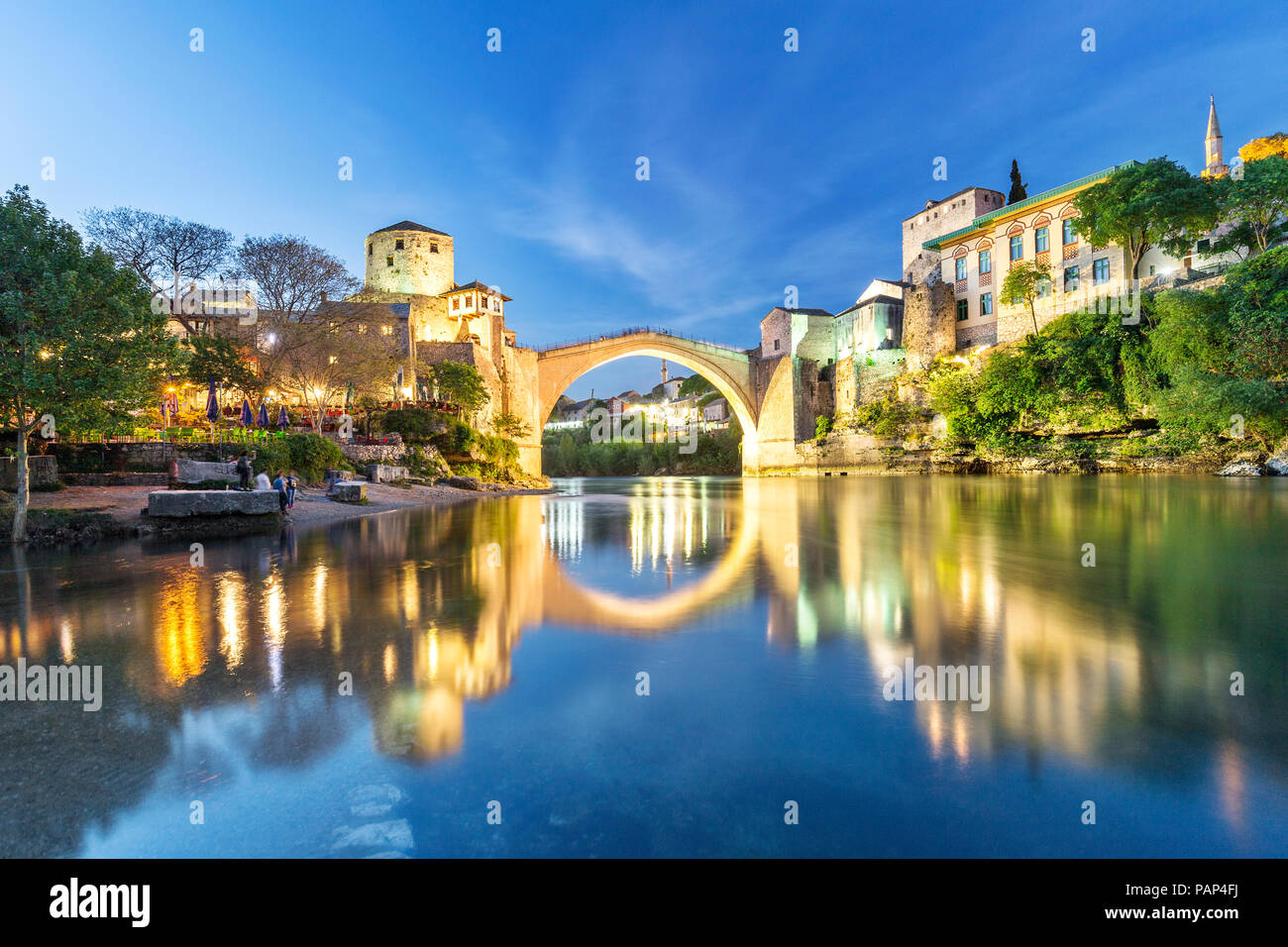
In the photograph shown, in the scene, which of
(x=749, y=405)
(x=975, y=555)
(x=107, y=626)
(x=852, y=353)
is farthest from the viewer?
(x=749, y=405)

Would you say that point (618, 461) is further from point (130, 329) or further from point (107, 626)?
point (107, 626)

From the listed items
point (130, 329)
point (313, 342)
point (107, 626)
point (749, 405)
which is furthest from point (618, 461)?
point (107, 626)

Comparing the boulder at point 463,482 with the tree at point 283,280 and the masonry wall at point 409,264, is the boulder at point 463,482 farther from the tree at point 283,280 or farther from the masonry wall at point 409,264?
the masonry wall at point 409,264

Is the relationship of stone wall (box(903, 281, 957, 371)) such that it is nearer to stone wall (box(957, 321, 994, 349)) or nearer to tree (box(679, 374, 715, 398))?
stone wall (box(957, 321, 994, 349))

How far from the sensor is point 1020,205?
40500 millimetres

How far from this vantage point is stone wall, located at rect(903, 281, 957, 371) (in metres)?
44.2

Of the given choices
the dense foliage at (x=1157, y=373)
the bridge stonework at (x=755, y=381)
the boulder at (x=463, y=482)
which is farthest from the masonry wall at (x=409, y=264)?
the dense foliage at (x=1157, y=373)

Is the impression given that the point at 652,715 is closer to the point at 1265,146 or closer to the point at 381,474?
the point at 381,474

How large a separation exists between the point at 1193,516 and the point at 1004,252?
37.9m

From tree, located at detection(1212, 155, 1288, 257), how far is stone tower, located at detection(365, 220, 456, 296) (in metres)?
51.7

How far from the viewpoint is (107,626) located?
4.86 meters

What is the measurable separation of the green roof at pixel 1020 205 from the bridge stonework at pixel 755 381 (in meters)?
14.3

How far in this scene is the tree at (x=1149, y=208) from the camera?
2892cm

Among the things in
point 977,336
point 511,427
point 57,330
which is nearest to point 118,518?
point 57,330
